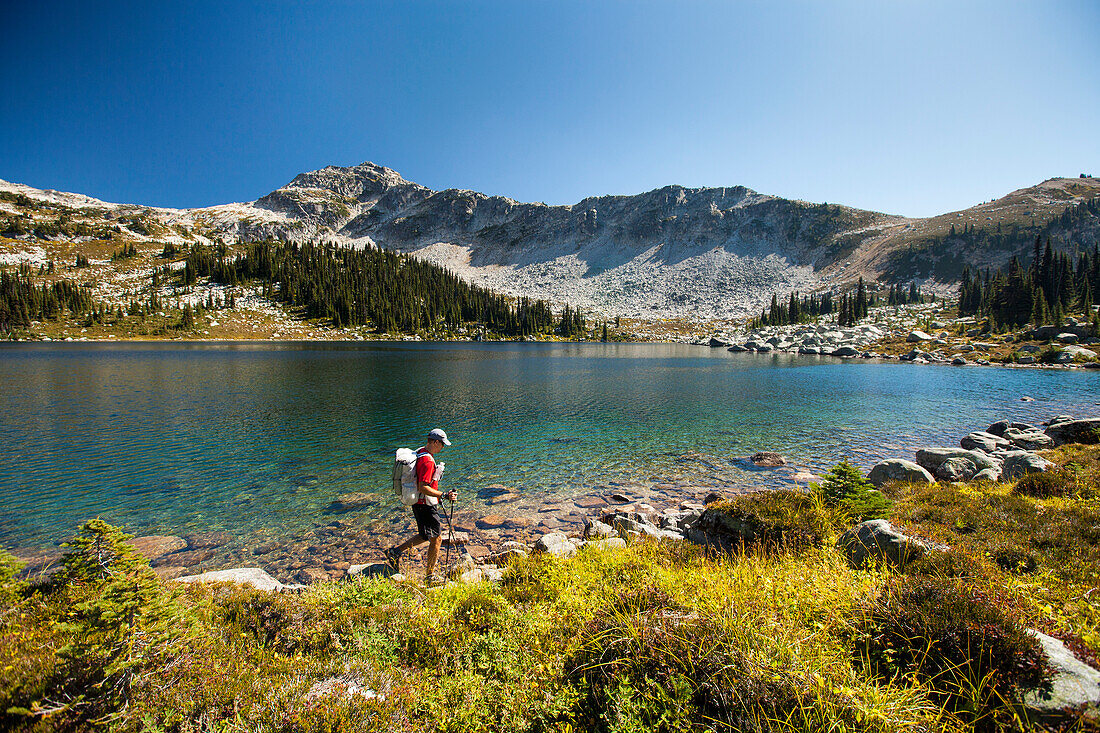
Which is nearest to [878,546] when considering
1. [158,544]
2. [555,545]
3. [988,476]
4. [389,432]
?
[555,545]

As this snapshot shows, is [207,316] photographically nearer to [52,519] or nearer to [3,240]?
[3,240]

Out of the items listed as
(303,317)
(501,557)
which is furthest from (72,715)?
(303,317)

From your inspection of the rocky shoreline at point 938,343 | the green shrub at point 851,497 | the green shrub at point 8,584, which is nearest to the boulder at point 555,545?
the green shrub at point 851,497

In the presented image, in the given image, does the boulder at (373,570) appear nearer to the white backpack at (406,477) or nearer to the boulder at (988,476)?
the white backpack at (406,477)

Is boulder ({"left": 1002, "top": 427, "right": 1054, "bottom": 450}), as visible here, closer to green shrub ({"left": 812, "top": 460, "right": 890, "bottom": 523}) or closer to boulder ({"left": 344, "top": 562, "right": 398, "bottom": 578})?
green shrub ({"left": 812, "top": 460, "right": 890, "bottom": 523})

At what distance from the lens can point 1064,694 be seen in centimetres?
335

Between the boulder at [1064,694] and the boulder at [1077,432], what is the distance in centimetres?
Result: 2168

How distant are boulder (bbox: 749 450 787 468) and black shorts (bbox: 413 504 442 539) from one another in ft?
56.3

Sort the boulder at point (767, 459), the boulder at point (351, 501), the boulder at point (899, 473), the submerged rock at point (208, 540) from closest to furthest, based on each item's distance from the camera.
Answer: the submerged rock at point (208, 540)
the boulder at point (899, 473)
the boulder at point (351, 501)
the boulder at point (767, 459)

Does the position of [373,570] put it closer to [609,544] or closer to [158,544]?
[609,544]

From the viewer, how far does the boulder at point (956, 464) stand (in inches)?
566

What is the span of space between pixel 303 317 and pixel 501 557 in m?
171

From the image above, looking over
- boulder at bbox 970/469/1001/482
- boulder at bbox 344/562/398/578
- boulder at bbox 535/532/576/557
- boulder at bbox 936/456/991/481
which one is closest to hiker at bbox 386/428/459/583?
boulder at bbox 344/562/398/578

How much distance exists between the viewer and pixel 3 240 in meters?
182
